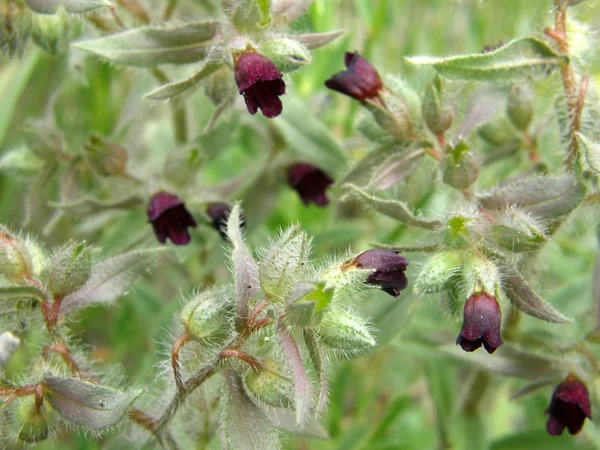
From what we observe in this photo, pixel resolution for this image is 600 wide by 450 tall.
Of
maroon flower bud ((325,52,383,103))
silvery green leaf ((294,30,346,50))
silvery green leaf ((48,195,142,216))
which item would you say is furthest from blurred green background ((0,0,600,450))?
maroon flower bud ((325,52,383,103))

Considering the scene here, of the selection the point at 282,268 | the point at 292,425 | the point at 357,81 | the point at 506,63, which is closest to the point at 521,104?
the point at 506,63

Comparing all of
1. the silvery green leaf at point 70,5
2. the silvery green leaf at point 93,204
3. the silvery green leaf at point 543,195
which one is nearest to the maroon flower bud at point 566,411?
the silvery green leaf at point 543,195

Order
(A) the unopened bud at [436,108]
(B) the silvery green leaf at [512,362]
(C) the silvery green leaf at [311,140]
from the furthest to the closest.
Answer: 1. (C) the silvery green leaf at [311,140]
2. (B) the silvery green leaf at [512,362]
3. (A) the unopened bud at [436,108]

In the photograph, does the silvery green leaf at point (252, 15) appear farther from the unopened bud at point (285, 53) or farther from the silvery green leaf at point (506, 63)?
the silvery green leaf at point (506, 63)

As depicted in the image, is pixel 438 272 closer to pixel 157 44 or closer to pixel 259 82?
pixel 259 82

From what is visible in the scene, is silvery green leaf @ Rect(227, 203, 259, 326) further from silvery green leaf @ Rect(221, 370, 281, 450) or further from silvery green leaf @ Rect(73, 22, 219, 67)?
silvery green leaf @ Rect(73, 22, 219, 67)

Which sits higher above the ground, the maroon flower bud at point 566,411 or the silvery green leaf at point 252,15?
the silvery green leaf at point 252,15
